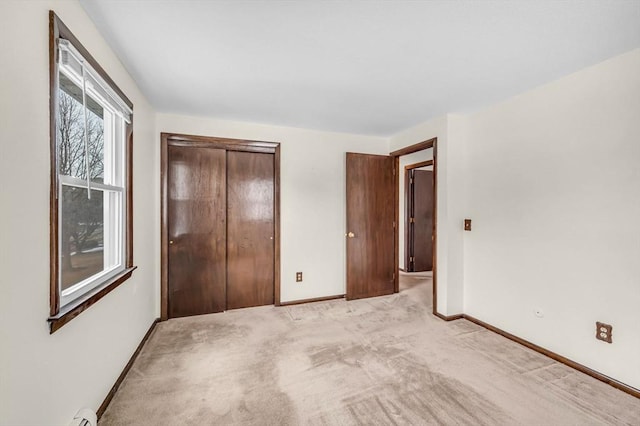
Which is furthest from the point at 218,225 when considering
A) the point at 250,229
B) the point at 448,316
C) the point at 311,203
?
the point at 448,316

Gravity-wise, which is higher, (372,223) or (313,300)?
(372,223)

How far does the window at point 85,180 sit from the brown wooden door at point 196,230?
3.10ft

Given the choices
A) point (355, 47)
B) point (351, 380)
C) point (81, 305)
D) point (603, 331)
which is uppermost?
point (355, 47)

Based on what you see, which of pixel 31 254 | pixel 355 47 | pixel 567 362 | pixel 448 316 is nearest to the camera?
pixel 31 254

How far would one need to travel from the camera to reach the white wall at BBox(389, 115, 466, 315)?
3.10 m

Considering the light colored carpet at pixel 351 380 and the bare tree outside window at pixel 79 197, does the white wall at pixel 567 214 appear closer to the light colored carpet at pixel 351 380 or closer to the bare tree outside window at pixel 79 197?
the light colored carpet at pixel 351 380

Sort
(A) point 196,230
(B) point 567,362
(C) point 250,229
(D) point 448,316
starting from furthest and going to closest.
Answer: (C) point 250,229
(A) point 196,230
(D) point 448,316
(B) point 567,362

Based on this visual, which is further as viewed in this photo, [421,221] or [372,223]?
[421,221]

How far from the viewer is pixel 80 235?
5.35 ft

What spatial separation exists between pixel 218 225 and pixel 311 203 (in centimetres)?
120

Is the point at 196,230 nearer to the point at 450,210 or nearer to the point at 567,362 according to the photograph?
the point at 450,210

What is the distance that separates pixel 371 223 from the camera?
3922 millimetres

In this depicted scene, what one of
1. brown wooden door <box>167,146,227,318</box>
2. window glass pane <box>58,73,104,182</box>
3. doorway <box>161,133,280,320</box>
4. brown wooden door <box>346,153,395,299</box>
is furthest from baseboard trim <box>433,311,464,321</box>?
window glass pane <box>58,73,104,182</box>

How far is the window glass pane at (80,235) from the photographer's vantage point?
145 centimetres
